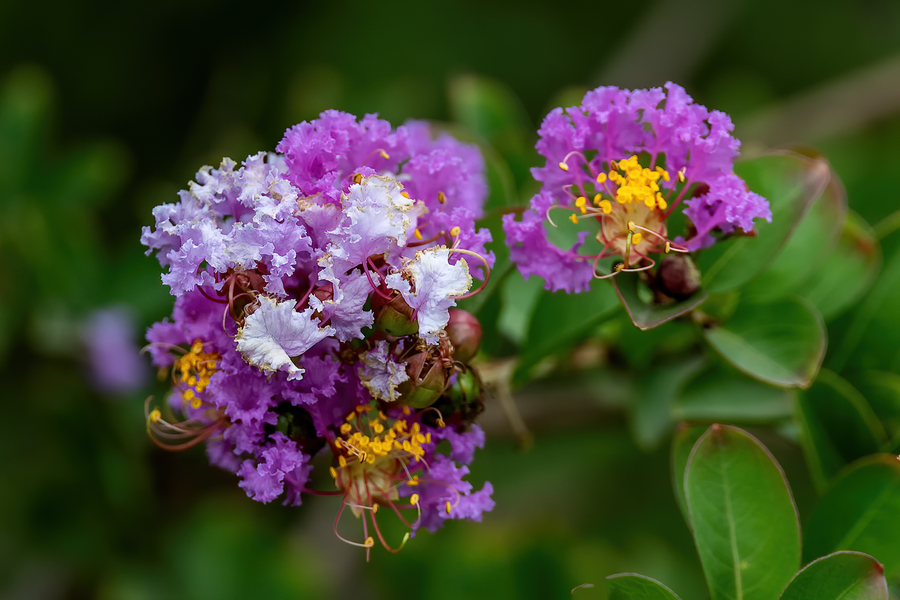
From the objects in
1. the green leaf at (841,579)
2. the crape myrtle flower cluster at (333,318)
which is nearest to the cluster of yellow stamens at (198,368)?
the crape myrtle flower cluster at (333,318)

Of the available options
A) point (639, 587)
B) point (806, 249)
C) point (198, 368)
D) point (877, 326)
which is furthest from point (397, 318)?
point (877, 326)

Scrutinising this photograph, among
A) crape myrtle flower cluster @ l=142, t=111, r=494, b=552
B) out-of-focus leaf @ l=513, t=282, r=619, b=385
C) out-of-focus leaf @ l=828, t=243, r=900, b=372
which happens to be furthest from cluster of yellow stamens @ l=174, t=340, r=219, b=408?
out-of-focus leaf @ l=828, t=243, r=900, b=372

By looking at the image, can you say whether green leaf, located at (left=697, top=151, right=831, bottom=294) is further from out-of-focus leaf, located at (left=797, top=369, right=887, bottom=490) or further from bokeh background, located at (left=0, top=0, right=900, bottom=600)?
bokeh background, located at (left=0, top=0, right=900, bottom=600)

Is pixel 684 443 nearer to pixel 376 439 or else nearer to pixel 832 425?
pixel 832 425

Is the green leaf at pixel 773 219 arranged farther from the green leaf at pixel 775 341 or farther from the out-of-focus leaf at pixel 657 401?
the out-of-focus leaf at pixel 657 401

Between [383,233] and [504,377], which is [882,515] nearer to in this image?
[504,377]

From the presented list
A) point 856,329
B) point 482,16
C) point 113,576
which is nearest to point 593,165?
point 856,329
